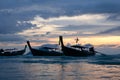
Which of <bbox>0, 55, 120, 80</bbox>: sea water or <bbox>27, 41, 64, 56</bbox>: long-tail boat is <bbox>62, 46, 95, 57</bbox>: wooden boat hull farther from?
<bbox>0, 55, 120, 80</bbox>: sea water

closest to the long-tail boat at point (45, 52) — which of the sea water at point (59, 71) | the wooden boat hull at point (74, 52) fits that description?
the wooden boat hull at point (74, 52)

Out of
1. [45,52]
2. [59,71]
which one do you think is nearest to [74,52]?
[45,52]

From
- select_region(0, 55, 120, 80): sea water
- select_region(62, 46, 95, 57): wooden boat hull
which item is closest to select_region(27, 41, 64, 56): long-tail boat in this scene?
select_region(62, 46, 95, 57): wooden boat hull

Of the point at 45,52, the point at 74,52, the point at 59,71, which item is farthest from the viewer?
the point at 45,52

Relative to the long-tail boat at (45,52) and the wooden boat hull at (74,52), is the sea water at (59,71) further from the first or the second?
the long-tail boat at (45,52)

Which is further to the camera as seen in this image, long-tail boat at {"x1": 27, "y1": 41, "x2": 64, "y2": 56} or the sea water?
long-tail boat at {"x1": 27, "y1": 41, "x2": 64, "y2": 56}

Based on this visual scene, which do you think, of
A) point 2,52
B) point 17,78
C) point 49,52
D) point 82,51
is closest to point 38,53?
point 49,52

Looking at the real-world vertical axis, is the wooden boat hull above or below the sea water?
above

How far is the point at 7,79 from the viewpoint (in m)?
17.9

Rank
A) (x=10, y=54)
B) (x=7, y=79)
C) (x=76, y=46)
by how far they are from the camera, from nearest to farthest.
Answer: (x=7, y=79) → (x=76, y=46) → (x=10, y=54)

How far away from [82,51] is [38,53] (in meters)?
15.1

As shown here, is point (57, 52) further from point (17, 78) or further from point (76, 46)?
point (17, 78)

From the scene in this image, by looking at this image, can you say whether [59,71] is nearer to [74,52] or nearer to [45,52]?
[74,52]

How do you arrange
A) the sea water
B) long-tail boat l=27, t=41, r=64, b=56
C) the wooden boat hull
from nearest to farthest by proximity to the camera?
the sea water → the wooden boat hull → long-tail boat l=27, t=41, r=64, b=56
